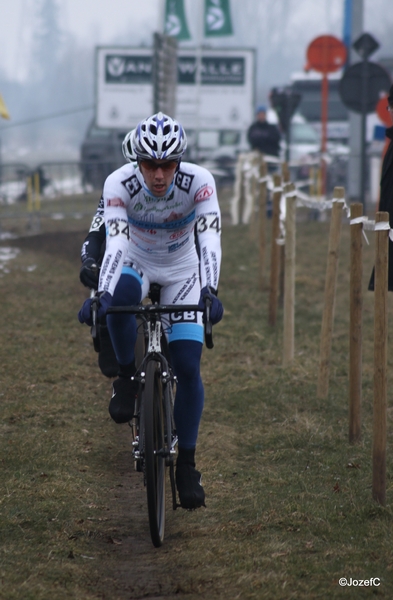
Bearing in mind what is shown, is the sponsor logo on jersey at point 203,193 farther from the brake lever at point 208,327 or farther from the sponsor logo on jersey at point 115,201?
the brake lever at point 208,327

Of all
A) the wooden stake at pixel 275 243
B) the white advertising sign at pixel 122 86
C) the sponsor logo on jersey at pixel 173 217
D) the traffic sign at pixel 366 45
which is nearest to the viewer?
the sponsor logo on jersey at pixel 173 217

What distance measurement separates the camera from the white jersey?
5.20 m

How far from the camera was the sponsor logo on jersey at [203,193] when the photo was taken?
5.41 m

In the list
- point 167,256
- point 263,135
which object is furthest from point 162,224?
point 263,135

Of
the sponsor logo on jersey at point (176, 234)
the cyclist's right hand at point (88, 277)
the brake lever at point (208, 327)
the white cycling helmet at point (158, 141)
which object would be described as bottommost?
the brake lever at point (208, 327)

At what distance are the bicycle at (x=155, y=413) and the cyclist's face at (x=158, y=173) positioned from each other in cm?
68

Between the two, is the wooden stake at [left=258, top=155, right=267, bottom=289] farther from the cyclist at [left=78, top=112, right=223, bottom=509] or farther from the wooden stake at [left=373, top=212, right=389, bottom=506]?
the wooden stake at [left=373, top=212, right=389, bottom=506]

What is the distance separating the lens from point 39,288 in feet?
42.8

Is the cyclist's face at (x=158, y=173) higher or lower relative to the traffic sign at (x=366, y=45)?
lower

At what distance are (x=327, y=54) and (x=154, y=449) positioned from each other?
1882 cm

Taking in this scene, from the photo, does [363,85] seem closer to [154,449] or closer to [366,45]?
[366,45]

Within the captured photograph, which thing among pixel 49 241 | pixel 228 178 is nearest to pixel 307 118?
pixel 228 178

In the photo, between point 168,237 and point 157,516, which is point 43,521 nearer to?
point 157,516

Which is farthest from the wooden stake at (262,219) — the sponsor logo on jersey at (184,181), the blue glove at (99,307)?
the blue glove at (99,307)
